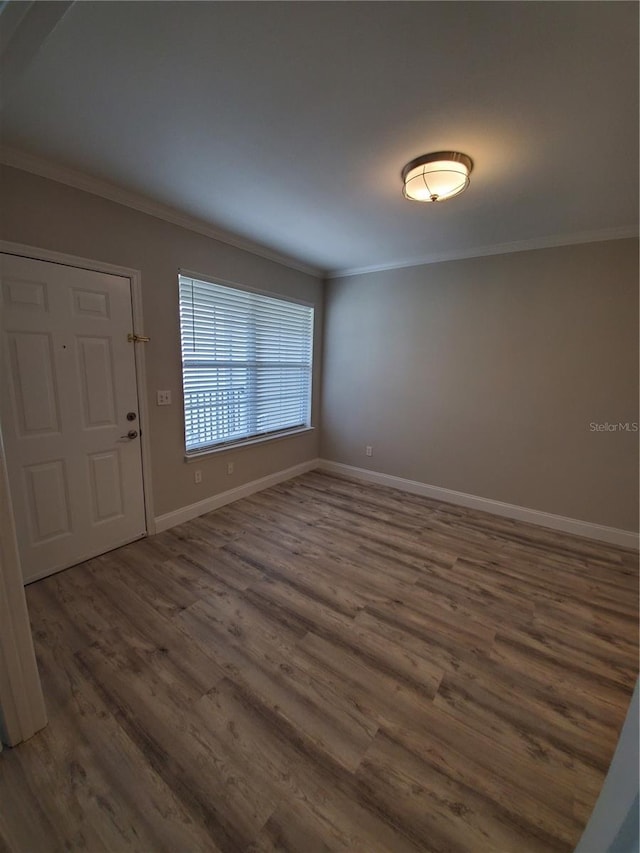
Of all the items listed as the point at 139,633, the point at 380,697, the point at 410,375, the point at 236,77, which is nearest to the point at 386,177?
the point at 236,77

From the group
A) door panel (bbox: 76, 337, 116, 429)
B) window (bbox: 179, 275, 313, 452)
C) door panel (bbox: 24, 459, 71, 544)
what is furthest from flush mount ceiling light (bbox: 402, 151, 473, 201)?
door panel (bbox: 24, 459, 71, 544)

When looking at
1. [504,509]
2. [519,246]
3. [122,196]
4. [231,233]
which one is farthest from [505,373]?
[122,196]

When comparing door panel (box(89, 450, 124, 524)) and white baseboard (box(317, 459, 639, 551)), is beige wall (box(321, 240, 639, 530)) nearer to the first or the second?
white baseboard (box(317, 459, 639, 551))

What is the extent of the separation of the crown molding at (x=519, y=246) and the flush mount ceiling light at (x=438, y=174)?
142 cm

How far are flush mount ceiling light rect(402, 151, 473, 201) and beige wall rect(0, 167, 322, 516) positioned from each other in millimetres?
1777

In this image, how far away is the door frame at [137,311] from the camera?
74.9 inches

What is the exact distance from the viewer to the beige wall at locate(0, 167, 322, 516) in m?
1.92

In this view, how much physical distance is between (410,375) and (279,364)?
1513 millimetres

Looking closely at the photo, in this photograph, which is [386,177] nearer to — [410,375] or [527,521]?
[410,375]

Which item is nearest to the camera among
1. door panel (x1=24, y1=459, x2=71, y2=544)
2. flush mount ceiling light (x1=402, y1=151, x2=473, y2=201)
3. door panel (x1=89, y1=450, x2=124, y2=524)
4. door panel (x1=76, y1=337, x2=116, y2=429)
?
flush mount ceiling light (x1=402, y1=151, x2=473, y2=201)

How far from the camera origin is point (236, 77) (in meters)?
1.31

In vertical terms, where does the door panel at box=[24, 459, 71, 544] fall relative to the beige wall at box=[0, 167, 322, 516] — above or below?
below

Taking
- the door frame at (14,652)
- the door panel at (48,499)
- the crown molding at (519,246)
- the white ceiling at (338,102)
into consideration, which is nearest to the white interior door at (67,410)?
the door panel at (48,499)

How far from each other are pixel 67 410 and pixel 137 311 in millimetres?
860
